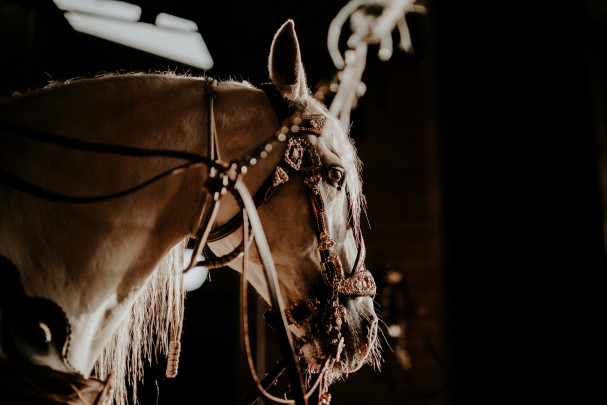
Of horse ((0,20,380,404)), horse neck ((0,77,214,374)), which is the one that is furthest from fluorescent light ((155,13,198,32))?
horse neck ((0,77,214,374))

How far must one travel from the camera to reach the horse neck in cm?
116

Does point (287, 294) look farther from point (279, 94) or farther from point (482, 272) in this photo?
point (482, 272)

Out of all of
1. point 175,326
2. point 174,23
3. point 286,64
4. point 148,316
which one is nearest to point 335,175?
point 286,64

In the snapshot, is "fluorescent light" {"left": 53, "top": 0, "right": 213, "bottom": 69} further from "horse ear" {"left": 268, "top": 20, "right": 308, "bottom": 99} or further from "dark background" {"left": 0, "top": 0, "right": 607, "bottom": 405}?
"dark background" {"left": 0, "top": 0, "right": 607, "bottom": 405}

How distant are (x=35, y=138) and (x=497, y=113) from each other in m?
1.05

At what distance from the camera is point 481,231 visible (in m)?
0.84

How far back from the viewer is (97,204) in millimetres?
1213

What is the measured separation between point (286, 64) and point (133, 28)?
2974 millimetres

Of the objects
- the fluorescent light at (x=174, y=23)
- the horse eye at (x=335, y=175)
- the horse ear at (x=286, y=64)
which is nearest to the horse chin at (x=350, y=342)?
the horse eye at (x=335, y=175)

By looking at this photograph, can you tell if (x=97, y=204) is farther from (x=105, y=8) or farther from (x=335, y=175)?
(x=105, y=8)

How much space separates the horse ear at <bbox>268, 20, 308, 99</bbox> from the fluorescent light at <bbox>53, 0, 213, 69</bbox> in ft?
8.90

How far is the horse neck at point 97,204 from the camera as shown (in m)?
1.16

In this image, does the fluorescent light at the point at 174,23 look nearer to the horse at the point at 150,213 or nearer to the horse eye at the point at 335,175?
the horse at the point at 150,213

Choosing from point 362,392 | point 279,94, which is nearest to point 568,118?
point 279,94
